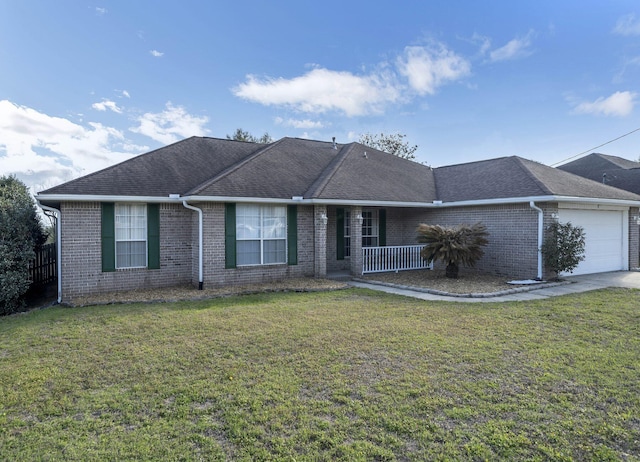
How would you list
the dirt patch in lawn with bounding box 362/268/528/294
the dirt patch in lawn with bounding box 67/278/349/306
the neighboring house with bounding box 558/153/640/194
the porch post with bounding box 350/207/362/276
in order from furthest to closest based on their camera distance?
the neighboring house with bounding box 558/153/640/194
the porch post with bounding box 350/207/362/276
the dirt patch in lawn with bounding box 362/268/528/294
the dirt patch in lawn with bounding box 67/278/349/306

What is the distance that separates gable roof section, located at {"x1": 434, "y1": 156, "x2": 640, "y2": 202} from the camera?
1234 centimetres

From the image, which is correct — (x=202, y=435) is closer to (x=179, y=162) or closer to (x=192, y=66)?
(x=179, y=162)

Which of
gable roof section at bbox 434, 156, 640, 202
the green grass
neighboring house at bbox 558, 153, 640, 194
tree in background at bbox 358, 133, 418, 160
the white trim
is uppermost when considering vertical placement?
tree in background at bbox 358, 133, 418, 160

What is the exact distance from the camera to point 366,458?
2.97m

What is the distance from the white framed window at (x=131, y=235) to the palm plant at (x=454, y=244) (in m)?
8.70

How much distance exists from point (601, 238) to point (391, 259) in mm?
7674

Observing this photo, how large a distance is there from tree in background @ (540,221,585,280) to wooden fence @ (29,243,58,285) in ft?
51.8

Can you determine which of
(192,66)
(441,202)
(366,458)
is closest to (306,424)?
(366,458)

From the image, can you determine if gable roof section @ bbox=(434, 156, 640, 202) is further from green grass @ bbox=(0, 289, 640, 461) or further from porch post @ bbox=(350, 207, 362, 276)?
green grass @ bbox=(0, 289, 640, 461)

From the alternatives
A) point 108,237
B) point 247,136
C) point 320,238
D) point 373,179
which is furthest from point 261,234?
point 247,136

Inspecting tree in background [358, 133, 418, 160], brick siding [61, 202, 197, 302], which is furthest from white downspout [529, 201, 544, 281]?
tree in background [358, 133, 418, 160]

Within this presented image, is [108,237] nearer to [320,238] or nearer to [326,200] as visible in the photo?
[320,238]

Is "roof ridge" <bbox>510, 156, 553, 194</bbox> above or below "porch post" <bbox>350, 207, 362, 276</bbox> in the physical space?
above

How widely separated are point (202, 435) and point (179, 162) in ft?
36.3
